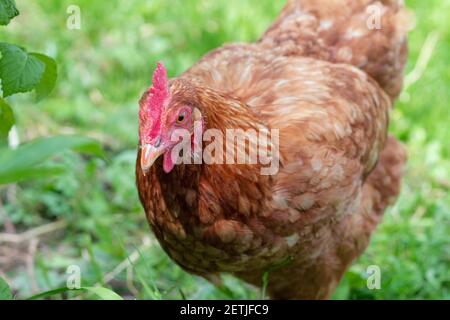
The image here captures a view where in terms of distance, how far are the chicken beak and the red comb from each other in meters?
0.02

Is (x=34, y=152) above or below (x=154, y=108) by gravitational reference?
below

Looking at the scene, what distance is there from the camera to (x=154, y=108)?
2000 millimetres

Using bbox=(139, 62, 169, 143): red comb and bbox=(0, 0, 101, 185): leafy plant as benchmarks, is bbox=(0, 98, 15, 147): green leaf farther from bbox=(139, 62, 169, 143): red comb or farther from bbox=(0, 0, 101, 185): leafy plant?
bbox=(139, 62, 169, 143): red comb

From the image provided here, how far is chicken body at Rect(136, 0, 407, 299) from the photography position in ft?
7.38

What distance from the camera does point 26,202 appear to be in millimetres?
3510

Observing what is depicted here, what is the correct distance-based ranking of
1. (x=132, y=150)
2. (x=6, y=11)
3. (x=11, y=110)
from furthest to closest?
(x=132, y=150)
(x=11, y=110)
(x=6, y=11)

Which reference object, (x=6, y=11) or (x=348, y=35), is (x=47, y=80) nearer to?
(x=6, y=11)

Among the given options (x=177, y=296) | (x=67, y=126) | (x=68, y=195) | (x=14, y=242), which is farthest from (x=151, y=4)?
(x=177, y=296)

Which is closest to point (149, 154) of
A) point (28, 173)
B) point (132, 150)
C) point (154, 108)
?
point (154, 108)

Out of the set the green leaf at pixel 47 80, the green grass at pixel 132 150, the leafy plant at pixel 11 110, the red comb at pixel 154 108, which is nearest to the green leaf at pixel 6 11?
the leafy plant at pixel 11 110

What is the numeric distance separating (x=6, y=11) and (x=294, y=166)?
1.02 m

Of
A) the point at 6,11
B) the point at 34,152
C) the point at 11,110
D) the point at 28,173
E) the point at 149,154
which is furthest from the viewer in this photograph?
the point at 149,154

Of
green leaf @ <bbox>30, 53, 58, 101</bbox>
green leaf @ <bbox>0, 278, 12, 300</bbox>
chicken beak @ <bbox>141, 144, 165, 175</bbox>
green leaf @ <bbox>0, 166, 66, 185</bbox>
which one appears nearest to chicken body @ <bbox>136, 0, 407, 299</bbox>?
chicken beak @ <bbox>141, 144, 165, 175</bbox>
